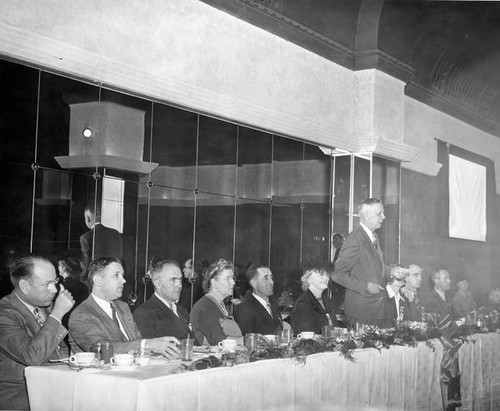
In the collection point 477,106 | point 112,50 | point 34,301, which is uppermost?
point 477,106

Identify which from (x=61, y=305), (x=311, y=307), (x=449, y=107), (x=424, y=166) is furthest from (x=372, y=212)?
(x=449, y=107)

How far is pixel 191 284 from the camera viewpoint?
18.6 feet

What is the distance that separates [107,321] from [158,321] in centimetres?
57

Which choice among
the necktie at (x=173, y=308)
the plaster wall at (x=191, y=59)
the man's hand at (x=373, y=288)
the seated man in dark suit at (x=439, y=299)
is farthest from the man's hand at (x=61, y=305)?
the seated man in dark suit at (x=439, y=299)

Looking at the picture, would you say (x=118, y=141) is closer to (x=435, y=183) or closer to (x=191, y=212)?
(x=191, y=212)

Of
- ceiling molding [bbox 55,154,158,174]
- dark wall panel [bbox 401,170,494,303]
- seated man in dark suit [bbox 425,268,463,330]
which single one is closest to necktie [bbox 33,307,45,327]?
ceiling molding [bbox 55,154,158,174]

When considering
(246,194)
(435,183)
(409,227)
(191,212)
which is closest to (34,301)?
(191,212)

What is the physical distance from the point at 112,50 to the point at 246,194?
72.7 inches

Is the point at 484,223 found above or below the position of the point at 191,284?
above

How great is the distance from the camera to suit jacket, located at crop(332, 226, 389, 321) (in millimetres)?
5023

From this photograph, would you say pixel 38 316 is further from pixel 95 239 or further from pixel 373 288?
pixel 373 288

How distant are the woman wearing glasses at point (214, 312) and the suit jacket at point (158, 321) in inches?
6.9

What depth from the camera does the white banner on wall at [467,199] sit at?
9391 millimetres

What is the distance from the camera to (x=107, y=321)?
3.78 m
